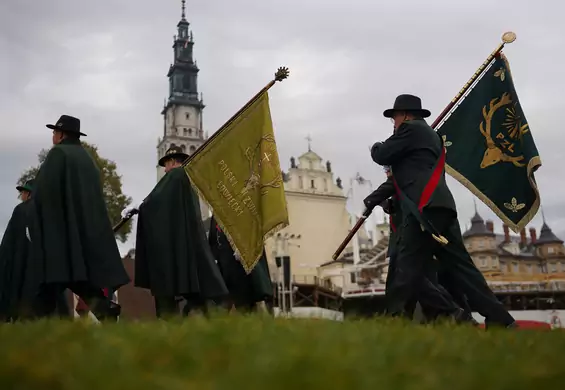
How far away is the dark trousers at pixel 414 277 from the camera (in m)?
5.19

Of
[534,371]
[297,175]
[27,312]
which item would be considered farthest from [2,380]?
[297,175]

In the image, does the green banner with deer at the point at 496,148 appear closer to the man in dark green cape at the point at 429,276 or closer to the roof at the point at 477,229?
the man in dark green cape at the point at 429,276

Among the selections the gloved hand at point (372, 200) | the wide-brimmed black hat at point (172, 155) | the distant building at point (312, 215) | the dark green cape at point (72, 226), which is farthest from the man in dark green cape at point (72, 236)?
the distant building at point (312, 215)

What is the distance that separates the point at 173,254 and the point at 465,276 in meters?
2.97

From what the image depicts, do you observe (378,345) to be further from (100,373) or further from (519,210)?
(519,210)

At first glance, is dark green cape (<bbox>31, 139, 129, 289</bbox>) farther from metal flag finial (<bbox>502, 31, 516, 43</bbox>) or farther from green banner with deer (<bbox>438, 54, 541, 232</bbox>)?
metal flag finial (<bbox>502, 31, 516, 43</bbox>)

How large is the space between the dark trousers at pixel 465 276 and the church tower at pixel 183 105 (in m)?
80.2

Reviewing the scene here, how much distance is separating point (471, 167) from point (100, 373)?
21.8 ft

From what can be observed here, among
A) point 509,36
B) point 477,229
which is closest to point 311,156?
point 477,229

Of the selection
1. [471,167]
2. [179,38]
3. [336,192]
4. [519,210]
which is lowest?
[519,210]

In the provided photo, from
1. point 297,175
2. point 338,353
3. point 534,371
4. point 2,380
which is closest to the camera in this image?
point 2,380

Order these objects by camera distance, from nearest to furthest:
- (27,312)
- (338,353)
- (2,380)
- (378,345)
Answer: (2,380) < (338,353) < (378,345) < (27,312)

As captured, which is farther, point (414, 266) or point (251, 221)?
point (251, 221)

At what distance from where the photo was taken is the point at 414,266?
206 inches
